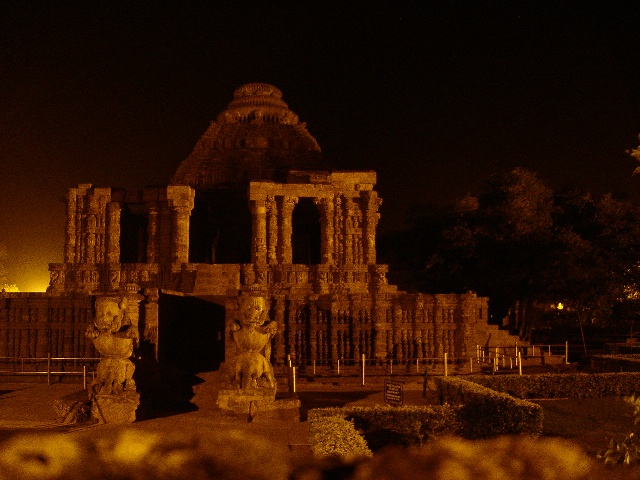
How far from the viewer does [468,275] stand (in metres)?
36.0

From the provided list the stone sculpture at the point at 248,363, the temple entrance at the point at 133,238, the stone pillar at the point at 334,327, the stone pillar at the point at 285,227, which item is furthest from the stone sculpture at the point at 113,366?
the temple entrance at the point at 133,238

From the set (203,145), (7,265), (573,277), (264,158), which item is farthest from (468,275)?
(7,265)

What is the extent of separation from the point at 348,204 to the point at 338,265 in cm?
269

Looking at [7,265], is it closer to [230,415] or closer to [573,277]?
[573,277]

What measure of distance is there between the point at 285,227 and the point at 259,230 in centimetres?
112

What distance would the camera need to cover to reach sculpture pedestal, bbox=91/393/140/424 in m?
13.3

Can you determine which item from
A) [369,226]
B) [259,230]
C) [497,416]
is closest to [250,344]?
[497,416]

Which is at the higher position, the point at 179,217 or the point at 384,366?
the point at 179,217

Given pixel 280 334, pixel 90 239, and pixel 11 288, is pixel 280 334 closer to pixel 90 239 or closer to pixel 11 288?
pixel 90 239

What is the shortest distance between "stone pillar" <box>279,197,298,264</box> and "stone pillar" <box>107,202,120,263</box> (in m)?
6.71

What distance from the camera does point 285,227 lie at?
2950cm

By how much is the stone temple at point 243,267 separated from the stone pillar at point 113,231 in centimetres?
4

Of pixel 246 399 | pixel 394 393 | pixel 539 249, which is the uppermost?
pixel 539 249

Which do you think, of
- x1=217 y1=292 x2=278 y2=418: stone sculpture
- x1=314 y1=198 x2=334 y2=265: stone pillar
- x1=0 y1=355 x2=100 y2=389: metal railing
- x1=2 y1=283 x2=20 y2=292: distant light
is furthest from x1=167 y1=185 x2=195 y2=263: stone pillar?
x1=2 y1=283 x2=20 y2=292: distant light
